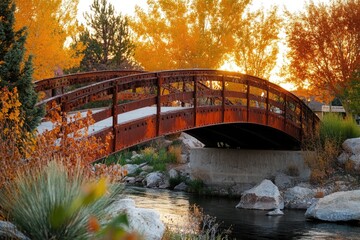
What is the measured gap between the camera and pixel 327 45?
32.0 m

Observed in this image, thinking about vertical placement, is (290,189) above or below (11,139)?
below

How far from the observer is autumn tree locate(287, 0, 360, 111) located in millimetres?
31753

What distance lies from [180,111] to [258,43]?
18.3 metres

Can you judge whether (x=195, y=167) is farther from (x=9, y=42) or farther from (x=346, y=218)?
(x=9, y=42)

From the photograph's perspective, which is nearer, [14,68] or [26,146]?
[26,146]

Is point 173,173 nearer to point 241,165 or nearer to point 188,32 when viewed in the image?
point 241,165

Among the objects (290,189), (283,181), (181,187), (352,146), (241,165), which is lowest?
(181,187)

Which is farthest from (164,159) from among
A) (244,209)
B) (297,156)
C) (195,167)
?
(244,209)

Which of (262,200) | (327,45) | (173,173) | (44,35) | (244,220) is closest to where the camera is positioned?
(244,220)

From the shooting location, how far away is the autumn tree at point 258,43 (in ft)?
115

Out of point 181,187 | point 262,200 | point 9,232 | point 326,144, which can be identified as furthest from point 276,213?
point 9,232

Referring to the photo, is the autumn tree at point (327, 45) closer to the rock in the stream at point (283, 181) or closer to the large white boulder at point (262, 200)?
the rock in the stream at point (283, 181)

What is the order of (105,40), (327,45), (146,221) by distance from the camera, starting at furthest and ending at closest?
(105,40) < (327,45) < (146,221)

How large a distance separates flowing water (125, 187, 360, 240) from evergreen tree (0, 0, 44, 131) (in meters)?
4.63
